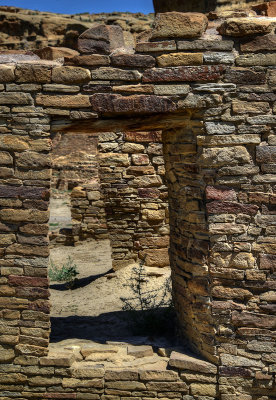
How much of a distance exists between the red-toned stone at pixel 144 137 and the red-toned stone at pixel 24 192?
10.6 feet

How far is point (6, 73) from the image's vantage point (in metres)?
3.45

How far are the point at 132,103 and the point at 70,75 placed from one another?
0.52 m

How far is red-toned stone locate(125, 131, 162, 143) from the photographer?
656cm

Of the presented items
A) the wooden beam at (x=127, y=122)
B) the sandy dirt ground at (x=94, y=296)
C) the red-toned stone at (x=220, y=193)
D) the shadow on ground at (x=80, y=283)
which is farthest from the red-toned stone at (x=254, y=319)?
the shadow on ground at (x=80, y=283)

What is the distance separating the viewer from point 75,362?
380 cm

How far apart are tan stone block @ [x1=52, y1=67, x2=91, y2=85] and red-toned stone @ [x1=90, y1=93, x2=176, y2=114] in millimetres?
160

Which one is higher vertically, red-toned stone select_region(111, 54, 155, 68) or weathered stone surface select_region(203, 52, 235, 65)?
weathered stone surface select_region(203, 52, 235, 65)

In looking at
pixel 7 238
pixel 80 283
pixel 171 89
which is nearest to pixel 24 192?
pixel 7 238

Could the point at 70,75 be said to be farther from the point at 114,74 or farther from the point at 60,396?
the point at 60,396

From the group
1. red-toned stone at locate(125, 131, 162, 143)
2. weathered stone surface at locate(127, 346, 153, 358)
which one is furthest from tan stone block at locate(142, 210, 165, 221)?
weathered stone surface at locate(127, 346, 153, 358)

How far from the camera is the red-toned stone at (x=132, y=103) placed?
11.4 feet

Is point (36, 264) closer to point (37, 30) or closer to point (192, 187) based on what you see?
point (192, 187)

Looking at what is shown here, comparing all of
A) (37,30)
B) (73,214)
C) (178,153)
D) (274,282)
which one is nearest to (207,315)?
(274,282)

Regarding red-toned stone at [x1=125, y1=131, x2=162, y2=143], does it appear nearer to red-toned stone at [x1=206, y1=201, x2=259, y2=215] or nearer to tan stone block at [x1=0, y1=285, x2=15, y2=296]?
red-toned stone at [x1=206, y1=201, x2=259, y2=215]
